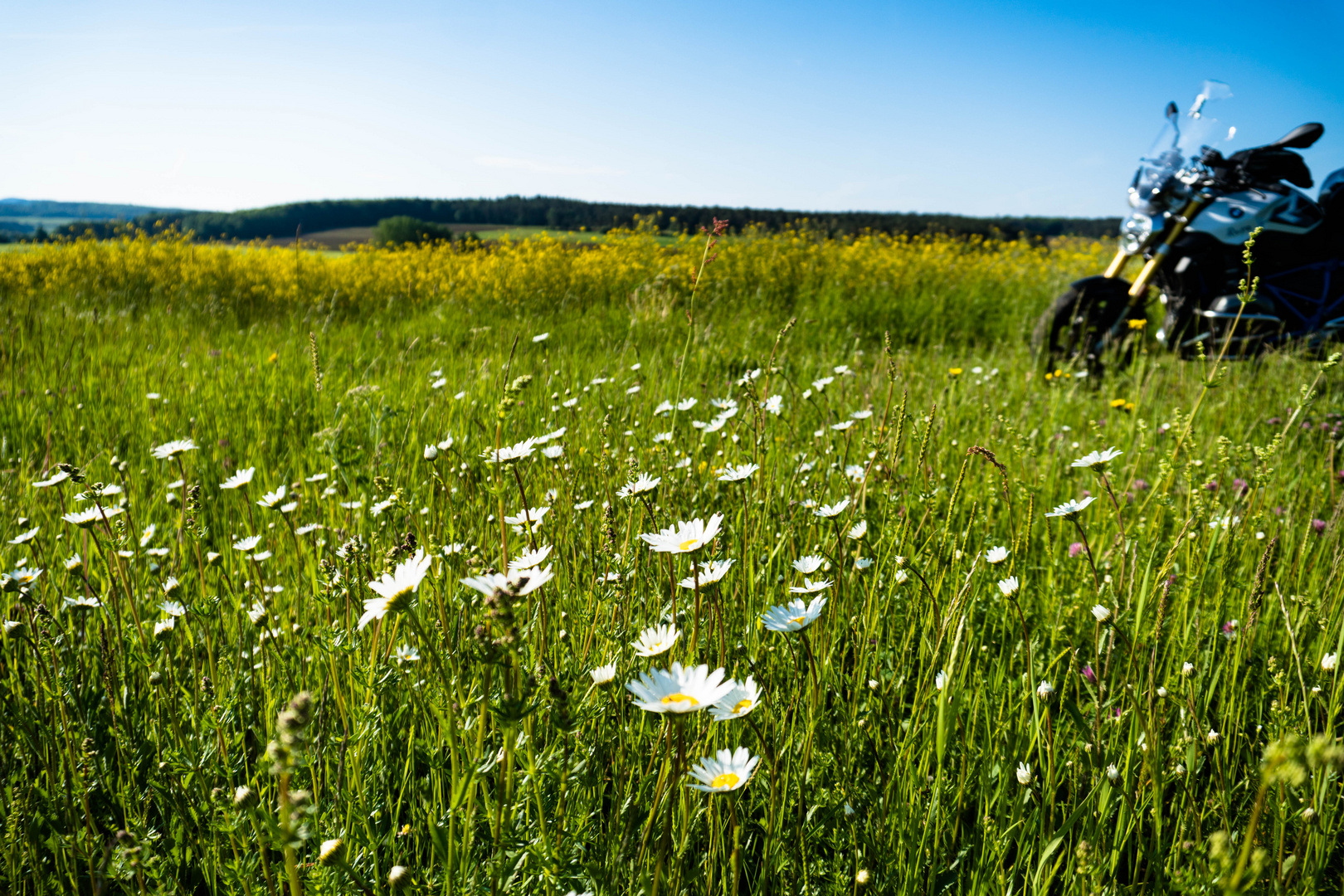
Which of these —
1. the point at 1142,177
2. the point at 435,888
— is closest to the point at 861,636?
the point at 435,888

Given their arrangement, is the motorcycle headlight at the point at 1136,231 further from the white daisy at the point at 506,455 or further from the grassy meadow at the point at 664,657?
the white daisy at the point at 506,455

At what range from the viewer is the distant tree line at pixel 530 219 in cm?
1297

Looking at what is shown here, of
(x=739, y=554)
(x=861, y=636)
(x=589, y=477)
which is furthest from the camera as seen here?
(x=589, y=477)

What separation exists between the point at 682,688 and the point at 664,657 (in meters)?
0.40

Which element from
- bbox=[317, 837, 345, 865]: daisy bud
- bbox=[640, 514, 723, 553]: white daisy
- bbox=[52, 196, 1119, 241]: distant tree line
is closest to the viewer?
bbox=[317, 837, 345, 865]: daisy bud

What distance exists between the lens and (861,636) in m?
1.35

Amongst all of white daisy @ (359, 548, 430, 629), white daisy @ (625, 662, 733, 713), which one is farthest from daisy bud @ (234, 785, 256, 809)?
white daisy @ (625, 662, 733, 713)

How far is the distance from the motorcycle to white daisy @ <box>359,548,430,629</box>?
13.5ft

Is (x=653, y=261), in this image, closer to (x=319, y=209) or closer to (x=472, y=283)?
(x=472, y=283)

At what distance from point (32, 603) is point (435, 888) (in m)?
0.90

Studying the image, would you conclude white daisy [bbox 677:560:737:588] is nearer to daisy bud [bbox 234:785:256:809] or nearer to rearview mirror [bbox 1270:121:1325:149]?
daisy bud [bbox 234:785:256:809]

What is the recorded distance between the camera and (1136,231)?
14.4 ft

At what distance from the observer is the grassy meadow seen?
2.95ft

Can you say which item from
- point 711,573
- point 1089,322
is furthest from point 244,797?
point 1089,322
